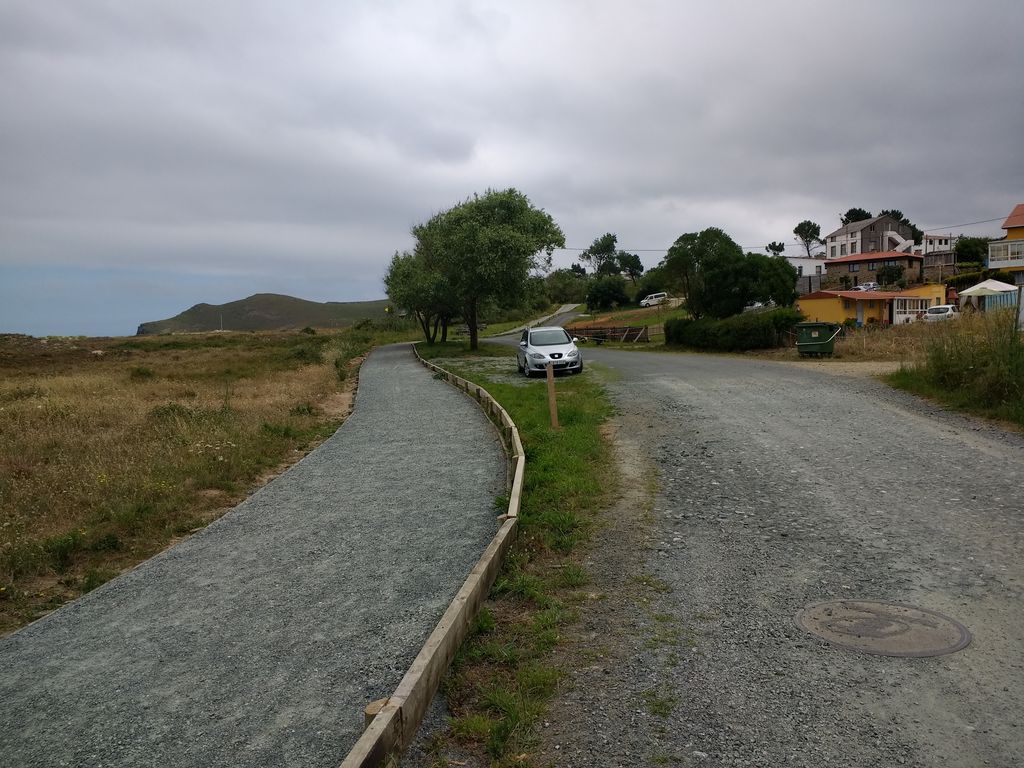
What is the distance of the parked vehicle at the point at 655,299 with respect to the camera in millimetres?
82688

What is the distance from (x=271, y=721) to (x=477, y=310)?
37.7 m

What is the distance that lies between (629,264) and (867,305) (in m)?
80.4

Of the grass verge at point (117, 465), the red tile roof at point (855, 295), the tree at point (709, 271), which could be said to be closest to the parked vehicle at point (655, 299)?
the red tile roof at point (855, 295)

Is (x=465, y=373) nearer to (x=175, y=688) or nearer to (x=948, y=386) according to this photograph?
(x=948, y=386)

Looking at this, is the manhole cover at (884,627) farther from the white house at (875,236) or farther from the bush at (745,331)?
the white house at (875,236)

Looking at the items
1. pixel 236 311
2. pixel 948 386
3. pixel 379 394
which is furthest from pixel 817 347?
pixel 236 311

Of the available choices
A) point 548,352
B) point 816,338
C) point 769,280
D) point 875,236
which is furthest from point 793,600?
point 875,236

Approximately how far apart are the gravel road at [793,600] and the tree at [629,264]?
4621 inches

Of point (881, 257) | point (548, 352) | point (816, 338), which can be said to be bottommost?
point (816, 338)

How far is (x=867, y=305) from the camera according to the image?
46656 millimetres

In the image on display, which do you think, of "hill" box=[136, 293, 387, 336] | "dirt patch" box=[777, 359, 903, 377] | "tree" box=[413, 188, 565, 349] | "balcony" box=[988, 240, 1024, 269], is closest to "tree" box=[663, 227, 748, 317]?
"tree" box=[413, 188, 565, 349]

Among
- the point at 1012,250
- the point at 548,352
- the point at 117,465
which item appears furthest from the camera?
the point at 1012,250

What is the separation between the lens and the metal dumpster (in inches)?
1048

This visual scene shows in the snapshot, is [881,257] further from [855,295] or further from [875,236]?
[855,295]
